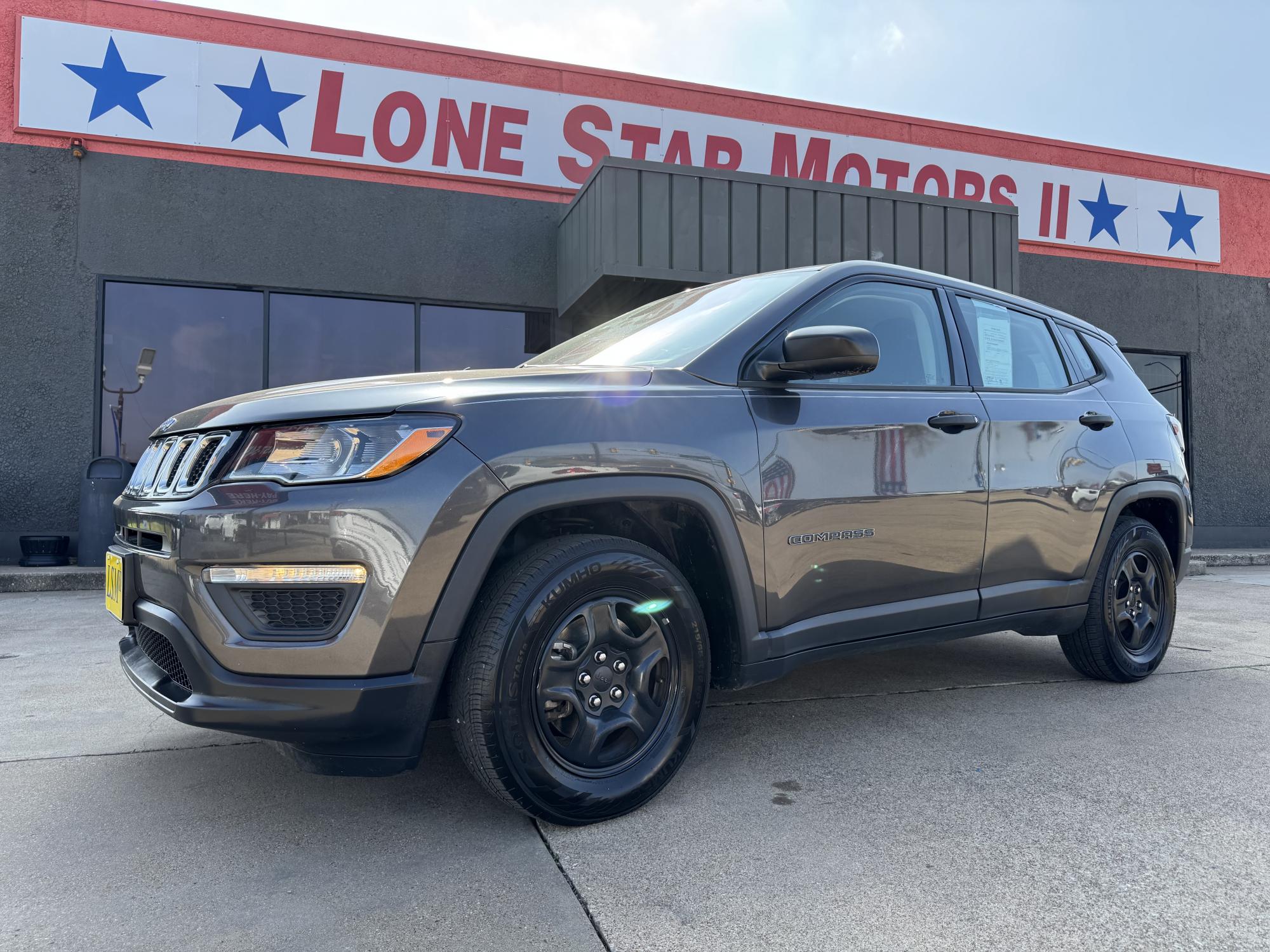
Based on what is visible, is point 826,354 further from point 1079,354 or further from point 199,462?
point 1079,354

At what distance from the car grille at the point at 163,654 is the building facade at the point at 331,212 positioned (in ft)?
19.0

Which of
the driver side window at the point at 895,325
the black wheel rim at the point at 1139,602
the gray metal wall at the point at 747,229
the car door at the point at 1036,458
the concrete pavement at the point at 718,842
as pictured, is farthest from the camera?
the gray metal wall at the point at 747,229

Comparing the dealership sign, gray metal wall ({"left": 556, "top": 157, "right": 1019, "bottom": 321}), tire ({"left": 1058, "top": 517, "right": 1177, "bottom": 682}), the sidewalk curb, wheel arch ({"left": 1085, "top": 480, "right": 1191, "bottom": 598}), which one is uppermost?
the dealership sign

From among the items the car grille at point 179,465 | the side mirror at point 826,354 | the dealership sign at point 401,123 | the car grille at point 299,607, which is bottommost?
the car grille at point 299,607

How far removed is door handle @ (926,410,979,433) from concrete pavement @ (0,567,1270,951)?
1102mm

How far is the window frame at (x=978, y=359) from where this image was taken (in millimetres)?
3328

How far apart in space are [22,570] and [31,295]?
280cm

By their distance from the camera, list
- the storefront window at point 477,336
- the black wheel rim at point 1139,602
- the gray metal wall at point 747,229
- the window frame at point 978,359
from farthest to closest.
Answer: the storefront window at point 477,336
the gray metal wall at point 747,229
the black wheel rim at point 1139,602
the window frame at point 978,359

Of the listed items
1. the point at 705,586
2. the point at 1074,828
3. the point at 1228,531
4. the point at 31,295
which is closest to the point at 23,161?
the point at 31,295

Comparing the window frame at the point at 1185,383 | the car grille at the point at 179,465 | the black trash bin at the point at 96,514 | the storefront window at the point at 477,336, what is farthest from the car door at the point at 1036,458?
the window frame at the point at 1185,383

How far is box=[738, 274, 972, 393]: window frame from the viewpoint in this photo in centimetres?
266

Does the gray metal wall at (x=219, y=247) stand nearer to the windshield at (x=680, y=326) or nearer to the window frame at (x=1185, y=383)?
the windshield at (x=680, y=326)

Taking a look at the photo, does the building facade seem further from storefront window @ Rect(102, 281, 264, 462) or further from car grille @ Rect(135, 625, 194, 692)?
car grille @ Rect(135, 625, 194, 692)

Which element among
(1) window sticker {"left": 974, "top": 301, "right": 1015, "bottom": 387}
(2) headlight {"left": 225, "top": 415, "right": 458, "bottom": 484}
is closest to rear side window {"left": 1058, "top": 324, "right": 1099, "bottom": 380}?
(1) window sticker {"left": 974, "top": 301, "right": 1015, "bottom": 387}
